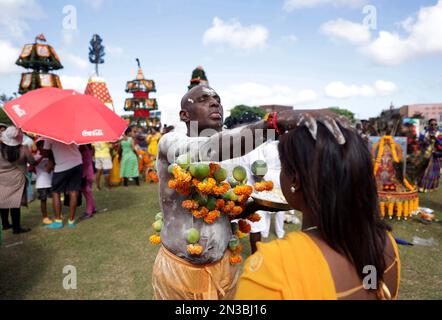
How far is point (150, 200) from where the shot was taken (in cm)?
872

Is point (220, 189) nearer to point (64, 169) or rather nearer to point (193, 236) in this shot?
point (193, 236)

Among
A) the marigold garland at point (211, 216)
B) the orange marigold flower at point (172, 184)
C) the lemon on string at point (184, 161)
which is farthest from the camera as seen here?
the marigold garland at point (211, 216)

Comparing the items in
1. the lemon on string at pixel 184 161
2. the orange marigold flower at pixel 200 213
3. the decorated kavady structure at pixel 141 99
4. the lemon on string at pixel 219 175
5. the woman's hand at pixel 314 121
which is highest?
the decorated kavady structure at pixel 141 99

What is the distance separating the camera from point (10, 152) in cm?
553

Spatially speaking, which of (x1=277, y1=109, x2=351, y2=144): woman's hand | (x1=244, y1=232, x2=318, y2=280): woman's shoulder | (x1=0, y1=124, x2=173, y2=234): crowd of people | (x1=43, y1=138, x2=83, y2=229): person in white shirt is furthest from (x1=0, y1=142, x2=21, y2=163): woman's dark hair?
(x1=244, y1=232, x2=318, y2=280): woman's shoulder

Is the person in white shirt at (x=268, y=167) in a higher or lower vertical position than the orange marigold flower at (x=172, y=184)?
lower

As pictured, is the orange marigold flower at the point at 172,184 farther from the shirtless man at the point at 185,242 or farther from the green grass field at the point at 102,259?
the green grass field at the point at 102,259

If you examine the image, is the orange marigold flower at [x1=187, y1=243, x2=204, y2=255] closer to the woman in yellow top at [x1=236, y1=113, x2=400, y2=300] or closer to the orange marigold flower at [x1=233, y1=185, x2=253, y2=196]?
the orange marigold flower at [x1=233, y1=185, x2=253, y2=196]

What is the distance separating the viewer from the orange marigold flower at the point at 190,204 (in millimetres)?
1903

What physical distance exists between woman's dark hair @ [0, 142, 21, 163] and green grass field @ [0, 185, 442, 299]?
1.53m

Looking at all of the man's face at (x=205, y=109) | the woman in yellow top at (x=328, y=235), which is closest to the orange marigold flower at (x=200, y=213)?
the man's face at (x=205, y=109)

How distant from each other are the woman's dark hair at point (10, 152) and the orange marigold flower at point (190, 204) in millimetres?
5075

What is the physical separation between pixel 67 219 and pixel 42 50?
1709 centimetres

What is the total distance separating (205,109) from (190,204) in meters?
0.65
